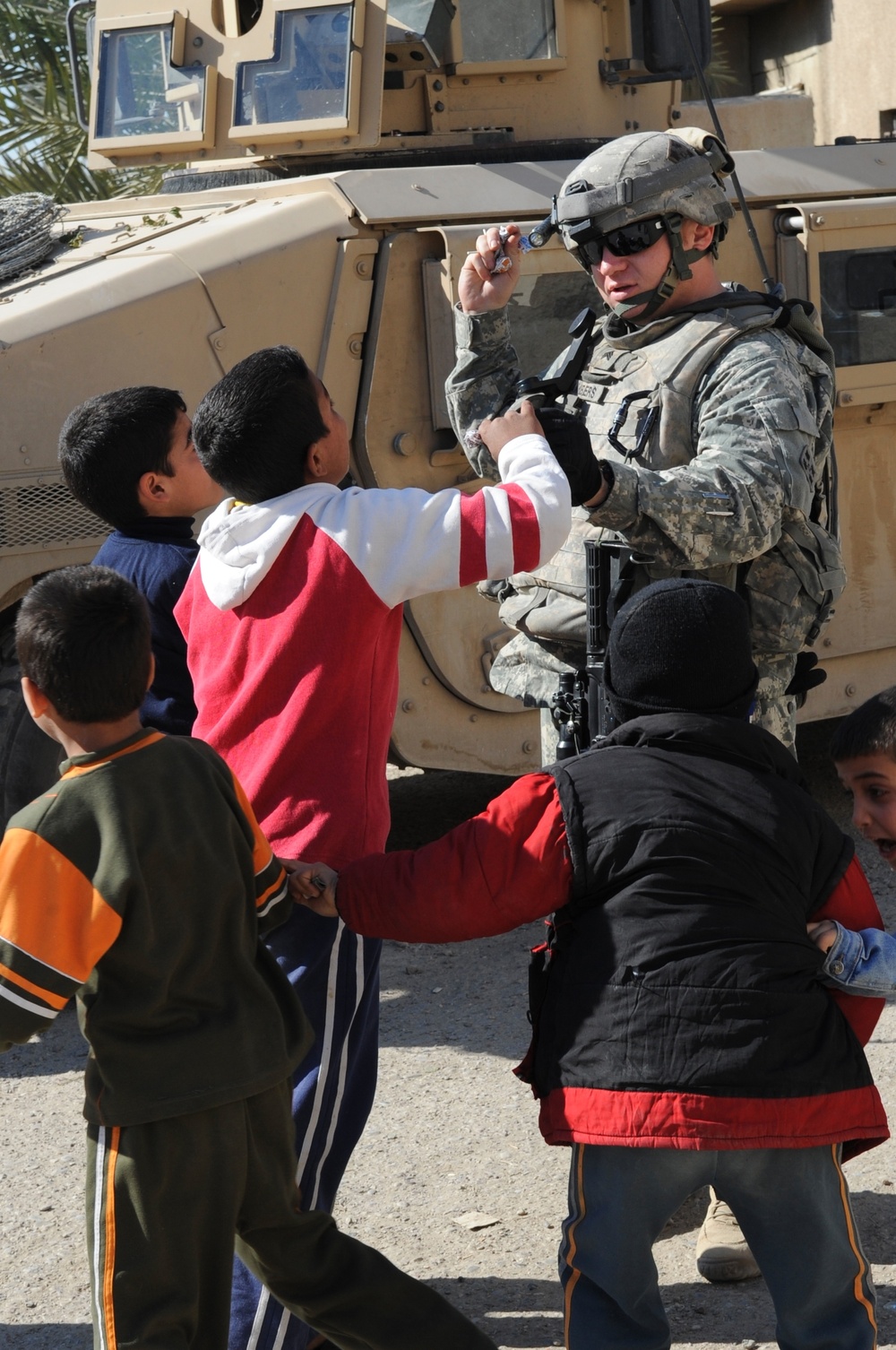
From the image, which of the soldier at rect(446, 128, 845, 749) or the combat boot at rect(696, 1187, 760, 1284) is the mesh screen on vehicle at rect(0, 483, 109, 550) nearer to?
the soldier at rect(446, 128, 845, 749)

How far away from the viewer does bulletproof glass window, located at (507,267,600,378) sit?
4.81 meters

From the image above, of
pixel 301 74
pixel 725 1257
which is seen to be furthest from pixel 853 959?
pixel 301 74

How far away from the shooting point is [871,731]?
2609 millimetres

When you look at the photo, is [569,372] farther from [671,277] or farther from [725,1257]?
[725,1257]

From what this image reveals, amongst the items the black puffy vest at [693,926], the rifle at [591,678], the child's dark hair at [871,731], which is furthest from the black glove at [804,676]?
the black puffy vest at [693,926]

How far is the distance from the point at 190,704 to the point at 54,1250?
1.12 m

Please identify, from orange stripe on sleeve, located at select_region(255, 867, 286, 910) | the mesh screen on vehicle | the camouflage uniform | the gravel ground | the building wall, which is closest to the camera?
orange stripe on sleeve, located at select_region(255, 867, 286, 910)

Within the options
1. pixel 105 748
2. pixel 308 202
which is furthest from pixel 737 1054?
pixel 308 202

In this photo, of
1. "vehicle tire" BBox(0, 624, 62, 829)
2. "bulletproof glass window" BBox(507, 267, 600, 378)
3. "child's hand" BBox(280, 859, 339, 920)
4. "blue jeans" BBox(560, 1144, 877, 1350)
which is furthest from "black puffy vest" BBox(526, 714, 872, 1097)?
"bulletproof glass window" BBox(507, 267, 600, 378)

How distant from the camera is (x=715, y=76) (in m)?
10.8

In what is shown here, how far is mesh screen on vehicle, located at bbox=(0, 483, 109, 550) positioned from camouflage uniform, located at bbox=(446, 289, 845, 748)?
1.52 m

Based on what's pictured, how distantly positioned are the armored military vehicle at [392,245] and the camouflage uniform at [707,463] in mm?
1462

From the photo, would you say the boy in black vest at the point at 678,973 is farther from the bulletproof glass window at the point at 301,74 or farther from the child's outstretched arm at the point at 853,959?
the bulletproof glass window at the point at 301,74

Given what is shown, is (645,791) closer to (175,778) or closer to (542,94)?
(175,778)
